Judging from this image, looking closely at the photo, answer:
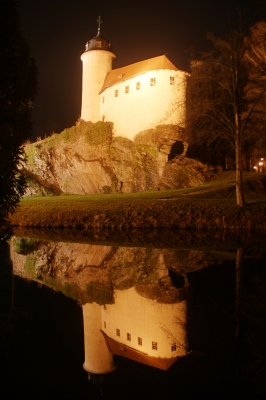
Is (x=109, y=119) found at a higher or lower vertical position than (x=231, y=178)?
higher

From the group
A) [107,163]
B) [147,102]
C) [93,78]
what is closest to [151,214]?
[147,102]

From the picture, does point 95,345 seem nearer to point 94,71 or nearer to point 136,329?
point 136,329

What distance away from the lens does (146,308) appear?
5402 millimetres

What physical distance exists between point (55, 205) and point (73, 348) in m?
18.4

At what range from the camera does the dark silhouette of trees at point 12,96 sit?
10047 mm

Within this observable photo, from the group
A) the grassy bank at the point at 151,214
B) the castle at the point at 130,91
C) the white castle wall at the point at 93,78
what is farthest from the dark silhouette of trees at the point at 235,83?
the white castle wall at the point at 93,78

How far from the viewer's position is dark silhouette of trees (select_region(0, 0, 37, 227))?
10047 millimetres

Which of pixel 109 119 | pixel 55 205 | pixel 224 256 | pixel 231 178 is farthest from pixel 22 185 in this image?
pixel 109 119

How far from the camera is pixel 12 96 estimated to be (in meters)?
10.7

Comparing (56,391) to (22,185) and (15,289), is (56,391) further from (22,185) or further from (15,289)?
(22,185)

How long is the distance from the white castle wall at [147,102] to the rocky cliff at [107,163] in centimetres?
117

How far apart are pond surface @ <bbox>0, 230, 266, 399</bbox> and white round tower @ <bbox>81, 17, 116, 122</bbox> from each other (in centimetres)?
3309

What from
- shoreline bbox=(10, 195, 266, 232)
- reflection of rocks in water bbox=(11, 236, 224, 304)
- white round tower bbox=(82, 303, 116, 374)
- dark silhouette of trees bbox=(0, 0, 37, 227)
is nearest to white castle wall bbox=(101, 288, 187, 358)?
white round tower bbox=(82, 303, 116, 374)

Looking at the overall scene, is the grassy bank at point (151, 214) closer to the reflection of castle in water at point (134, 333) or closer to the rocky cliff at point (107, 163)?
the rocky cliff at point (107, 163)
